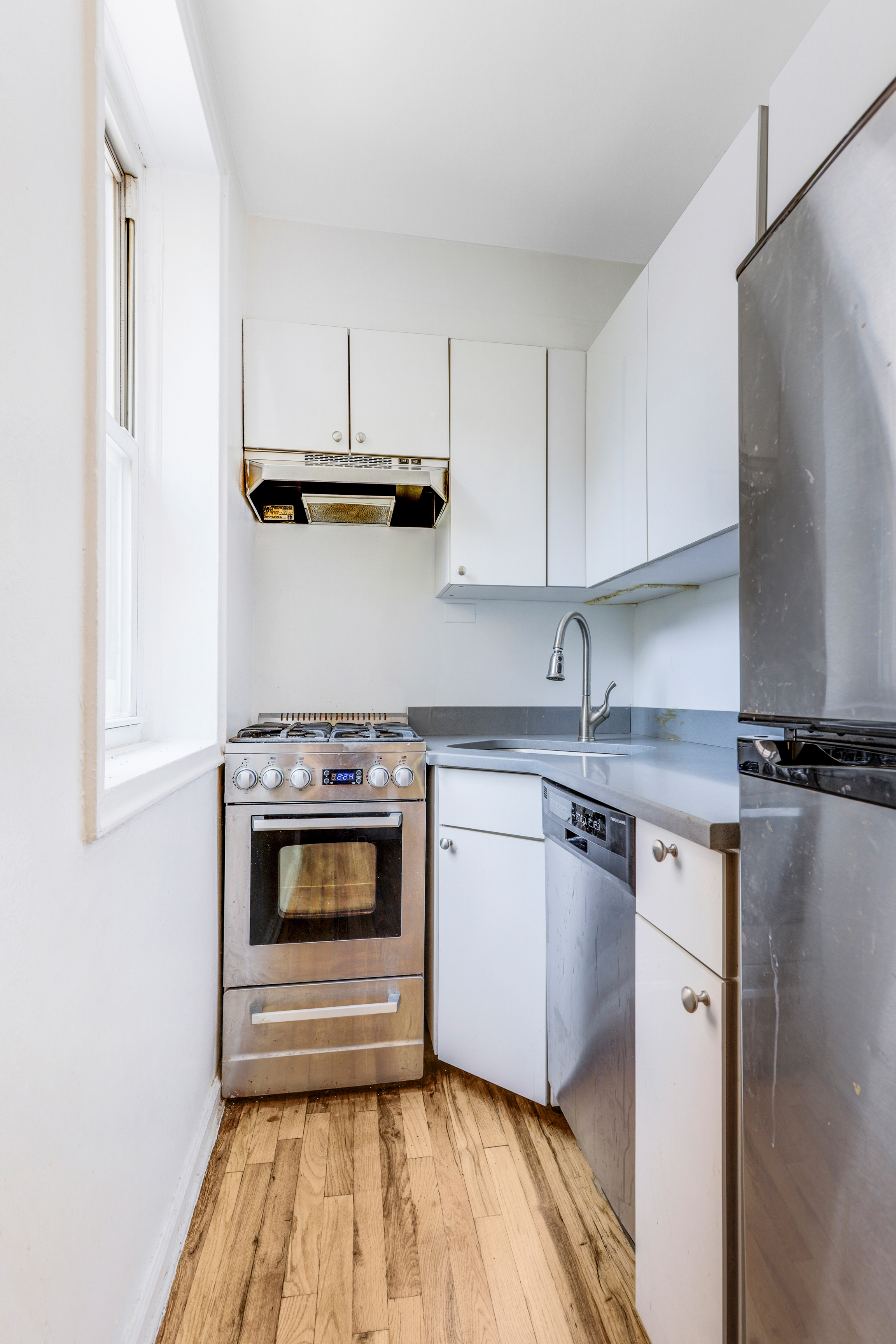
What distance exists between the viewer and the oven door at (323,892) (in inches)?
69.6

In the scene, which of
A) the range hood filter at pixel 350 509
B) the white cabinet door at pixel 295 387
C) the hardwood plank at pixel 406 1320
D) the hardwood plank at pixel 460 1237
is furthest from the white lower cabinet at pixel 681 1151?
the white cabinet door at pixel 295 387

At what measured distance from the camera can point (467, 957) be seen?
1811 millimetres

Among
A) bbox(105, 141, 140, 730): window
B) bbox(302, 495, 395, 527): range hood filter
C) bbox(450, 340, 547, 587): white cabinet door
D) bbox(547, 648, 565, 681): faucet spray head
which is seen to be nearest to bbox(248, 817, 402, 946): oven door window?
bbox(105, 141, 140, 730): window

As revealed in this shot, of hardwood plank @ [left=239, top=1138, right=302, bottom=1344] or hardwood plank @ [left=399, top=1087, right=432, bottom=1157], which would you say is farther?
hardwood plank @ [left=399, top=1087, right=432, bottom=1157]

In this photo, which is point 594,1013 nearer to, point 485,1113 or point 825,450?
point 485,1113

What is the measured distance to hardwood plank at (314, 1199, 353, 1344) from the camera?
3.66 feet

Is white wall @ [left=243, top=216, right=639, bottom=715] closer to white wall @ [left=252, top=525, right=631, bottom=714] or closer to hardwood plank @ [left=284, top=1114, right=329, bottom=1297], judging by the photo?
white wall @ [left=252, top=525, right=631, bottom=714]

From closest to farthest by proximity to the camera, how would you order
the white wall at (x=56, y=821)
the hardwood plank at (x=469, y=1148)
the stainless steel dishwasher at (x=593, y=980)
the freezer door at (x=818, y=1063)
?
1. the freezer door at (x=818, y=1063)
2. the white wall at (x=56, y=821)
3. the stainless steel dishwasher at (x=593, y=980)
4. the hardwood plank at (x=469, y=1148)

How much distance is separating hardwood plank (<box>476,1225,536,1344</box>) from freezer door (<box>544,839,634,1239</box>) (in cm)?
22

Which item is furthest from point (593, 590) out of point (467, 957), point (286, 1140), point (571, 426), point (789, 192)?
point (286, 1140)

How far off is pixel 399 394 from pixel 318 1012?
185cm

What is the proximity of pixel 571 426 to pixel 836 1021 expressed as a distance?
2.00 m

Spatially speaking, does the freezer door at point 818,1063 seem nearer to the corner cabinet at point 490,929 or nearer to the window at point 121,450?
the corner cabinet at point 490,929

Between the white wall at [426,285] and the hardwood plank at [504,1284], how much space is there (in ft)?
8.25
